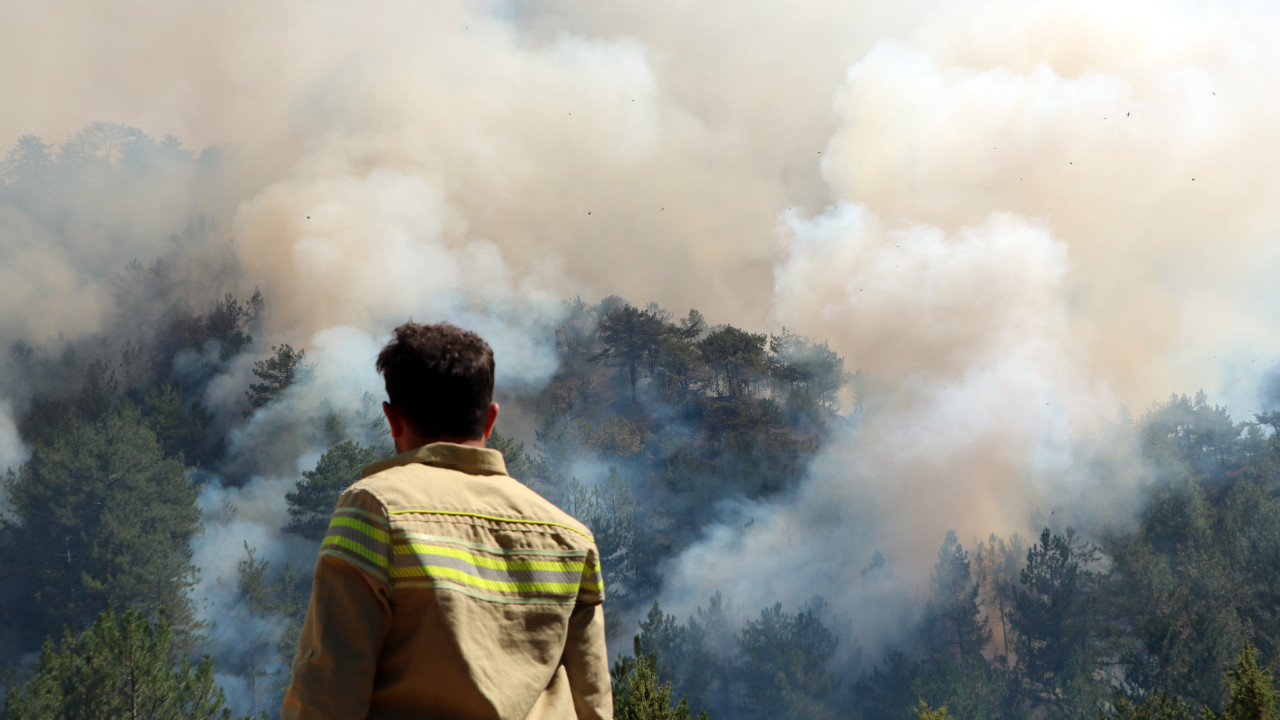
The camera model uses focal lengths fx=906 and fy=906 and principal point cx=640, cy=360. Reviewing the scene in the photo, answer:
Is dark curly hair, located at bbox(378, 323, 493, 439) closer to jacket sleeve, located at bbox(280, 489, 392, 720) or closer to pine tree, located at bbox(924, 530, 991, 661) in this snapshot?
jacket sleeve, located at bbox(280, 489, 392, 720)

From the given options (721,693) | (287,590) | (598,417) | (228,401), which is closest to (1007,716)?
(721,693)

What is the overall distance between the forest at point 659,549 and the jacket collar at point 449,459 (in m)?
12.3

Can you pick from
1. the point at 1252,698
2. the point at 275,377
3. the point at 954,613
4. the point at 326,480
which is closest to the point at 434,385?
the point at 1252,698

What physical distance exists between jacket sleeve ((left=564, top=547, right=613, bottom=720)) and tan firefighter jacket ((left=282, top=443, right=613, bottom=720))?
0.41 feet

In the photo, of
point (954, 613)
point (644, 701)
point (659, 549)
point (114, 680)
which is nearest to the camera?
point (644, 701)

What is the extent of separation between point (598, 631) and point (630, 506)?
2207 inches

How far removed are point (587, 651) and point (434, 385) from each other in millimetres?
823

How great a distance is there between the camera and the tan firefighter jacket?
6.45 ft

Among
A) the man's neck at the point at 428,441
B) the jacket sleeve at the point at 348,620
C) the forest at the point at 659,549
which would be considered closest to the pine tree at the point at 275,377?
the forest at the point at 659,549

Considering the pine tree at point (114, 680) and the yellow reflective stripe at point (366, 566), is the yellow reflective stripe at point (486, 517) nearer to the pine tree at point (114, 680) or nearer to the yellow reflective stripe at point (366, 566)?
the yellow reflective stripe at point (366, 566)

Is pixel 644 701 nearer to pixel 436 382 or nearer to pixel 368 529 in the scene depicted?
pixel 436 382

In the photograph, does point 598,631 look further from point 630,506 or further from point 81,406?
point 81,406

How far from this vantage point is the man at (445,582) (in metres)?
1.97

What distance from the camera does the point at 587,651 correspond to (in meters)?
2.43
